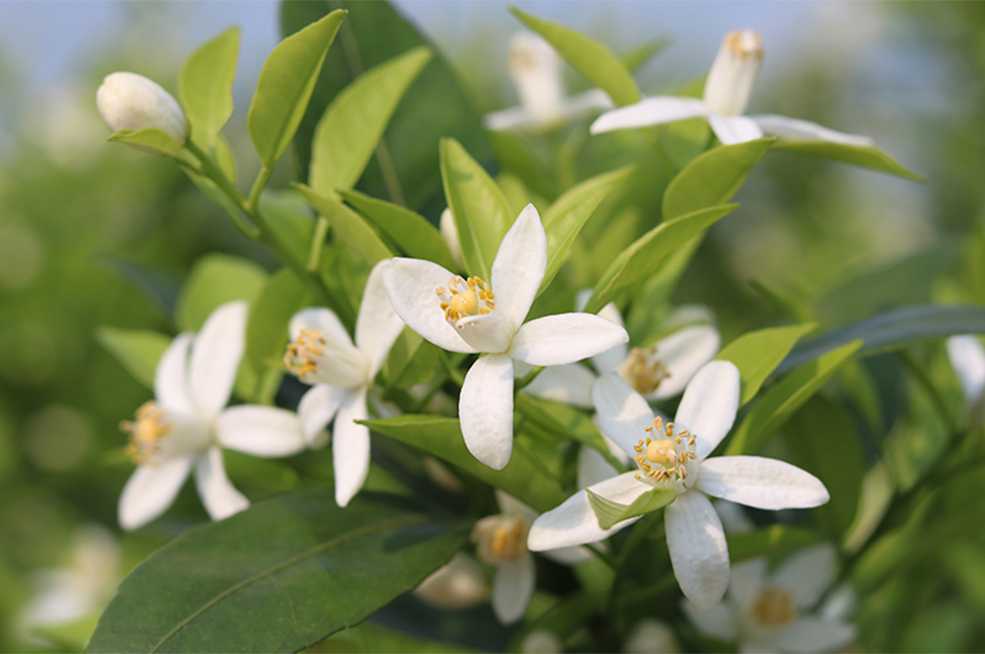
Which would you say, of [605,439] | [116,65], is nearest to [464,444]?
[605,439]

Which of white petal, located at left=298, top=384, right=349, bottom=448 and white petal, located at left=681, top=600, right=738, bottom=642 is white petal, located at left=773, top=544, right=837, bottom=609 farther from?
white petal, located at left=298, top=384, right=349, bottom=448

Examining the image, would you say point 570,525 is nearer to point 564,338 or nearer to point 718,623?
point 564,338

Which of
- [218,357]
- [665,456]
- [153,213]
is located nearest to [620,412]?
[665,456]

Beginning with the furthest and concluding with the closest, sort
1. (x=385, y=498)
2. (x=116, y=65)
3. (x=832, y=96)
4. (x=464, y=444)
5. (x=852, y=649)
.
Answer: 1. (x=832, y=96)
2. (x=116, y=65)
3. (x=852, y=649)
4. (x=385, y=498)
5. (x=464, y=444)

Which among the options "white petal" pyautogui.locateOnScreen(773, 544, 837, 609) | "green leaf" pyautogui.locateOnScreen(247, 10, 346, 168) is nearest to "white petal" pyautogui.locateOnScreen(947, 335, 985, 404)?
"white petal" pyautogui.locateOnScreen(773, 544, 837, 609)

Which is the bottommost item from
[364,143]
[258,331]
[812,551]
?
[812,551]

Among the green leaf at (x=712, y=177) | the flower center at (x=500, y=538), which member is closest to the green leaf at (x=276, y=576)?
the flower center at (x=500, y=538)

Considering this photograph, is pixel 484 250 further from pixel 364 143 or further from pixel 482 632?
pixel 482 632

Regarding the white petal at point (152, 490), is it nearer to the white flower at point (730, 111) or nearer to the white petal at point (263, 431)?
the white petal at point (263, 431)
